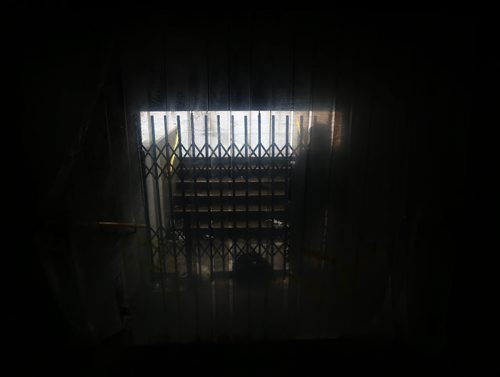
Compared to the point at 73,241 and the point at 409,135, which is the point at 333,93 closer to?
the point at 409,135

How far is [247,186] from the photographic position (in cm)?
93

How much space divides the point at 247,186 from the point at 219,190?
0.29 ft

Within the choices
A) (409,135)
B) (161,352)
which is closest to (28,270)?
(161,352)

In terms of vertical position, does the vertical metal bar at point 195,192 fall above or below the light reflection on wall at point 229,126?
below

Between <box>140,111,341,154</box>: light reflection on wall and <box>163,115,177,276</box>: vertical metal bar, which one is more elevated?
<box>140,111,341,154</box>: light reflection on wall

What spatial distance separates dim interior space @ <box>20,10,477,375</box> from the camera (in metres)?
0.84

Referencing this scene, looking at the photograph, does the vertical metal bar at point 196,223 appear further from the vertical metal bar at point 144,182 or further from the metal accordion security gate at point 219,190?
the vertical metal bar at point 144,182

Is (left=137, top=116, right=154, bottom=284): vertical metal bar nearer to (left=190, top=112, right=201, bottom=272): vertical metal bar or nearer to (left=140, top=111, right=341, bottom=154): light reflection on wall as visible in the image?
(left=140, top=111, right=341, bottom=154): light reflection on wall

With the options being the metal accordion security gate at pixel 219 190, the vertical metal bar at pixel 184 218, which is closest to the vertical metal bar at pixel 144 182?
the metal accordion security gate at pixel 219 190

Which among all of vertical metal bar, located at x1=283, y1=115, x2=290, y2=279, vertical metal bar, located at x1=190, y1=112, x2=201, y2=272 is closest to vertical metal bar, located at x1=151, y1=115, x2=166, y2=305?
vertical metal bar, located at x1=190, y1=112, x2=201, y2=272

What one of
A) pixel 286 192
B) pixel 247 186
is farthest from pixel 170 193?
pixel 286 192

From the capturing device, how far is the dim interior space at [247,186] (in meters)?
0.84

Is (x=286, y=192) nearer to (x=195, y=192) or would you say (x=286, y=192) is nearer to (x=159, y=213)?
(x=195, y=192)

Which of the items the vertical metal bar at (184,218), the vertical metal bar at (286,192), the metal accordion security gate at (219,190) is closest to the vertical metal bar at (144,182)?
the metal accordion security gate at (219,190)
